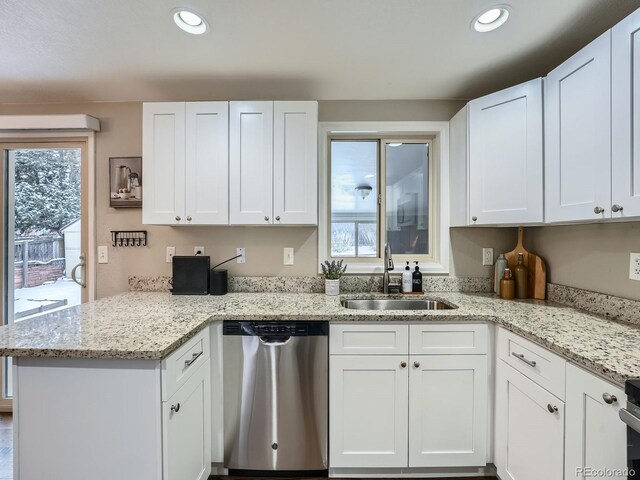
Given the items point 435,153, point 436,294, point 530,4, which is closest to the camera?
point 530,4

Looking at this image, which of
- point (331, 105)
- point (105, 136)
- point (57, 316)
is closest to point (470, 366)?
point (331, 105)

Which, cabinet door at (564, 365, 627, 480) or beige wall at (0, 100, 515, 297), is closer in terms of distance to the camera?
cabinet door at (564, 365, 627, 480)

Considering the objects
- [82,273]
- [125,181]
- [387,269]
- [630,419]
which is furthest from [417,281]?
[82,273]

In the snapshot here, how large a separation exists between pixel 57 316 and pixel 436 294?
227 cm

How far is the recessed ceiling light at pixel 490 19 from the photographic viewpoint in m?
1.36

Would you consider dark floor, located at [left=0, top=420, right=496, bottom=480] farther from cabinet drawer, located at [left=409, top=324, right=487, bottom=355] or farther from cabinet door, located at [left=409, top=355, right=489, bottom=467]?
cabinet drawer, located at [left=409, top=324, right=487, bottom=355]

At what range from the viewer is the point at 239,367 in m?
1.63

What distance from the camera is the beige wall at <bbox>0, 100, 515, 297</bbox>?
225 centimetres

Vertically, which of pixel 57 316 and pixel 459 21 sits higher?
pixel 459 21

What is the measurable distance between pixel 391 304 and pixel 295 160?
1.17 meters

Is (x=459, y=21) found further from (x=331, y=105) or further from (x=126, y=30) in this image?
(x=126, y=30)

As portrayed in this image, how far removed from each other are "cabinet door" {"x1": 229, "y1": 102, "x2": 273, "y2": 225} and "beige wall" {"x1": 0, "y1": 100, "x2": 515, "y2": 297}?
0.33 m

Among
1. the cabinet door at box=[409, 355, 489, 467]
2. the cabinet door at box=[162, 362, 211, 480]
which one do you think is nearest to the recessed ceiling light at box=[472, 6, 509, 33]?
the cabinet door at box=[409, 355, 489, 467]

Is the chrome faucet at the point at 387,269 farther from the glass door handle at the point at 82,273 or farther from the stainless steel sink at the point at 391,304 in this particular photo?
the glass door handle at the point at 82,273
